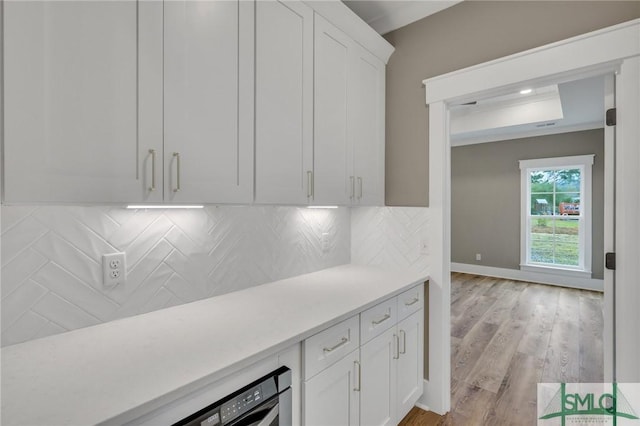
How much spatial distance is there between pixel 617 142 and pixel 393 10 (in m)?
1.50

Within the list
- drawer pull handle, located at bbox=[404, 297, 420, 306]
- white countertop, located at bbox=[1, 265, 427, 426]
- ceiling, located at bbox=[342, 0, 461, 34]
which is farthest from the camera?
ceiling, located at bbox=[342, 0, 461, 34]

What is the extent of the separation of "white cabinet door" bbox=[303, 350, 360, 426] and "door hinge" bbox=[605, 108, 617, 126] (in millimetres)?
1647

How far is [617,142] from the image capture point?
59.9 inches

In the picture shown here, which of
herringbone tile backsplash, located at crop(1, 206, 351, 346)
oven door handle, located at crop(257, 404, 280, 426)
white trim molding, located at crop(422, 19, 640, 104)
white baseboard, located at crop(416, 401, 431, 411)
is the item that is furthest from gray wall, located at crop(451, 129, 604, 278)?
oven door handle, located at crop(257, 404, 280, 426)

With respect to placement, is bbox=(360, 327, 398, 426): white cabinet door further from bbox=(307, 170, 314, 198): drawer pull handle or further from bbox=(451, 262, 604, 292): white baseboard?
bbox=(451, 262, 604, 292): white baseboard

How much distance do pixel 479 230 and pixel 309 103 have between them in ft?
18.6

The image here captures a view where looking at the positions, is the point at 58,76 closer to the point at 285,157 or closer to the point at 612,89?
the point at 285,157

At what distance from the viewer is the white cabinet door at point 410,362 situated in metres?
1.84

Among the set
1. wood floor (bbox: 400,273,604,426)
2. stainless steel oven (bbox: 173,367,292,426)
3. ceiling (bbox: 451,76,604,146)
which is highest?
ceiling (bbox: 451,76,604,146)

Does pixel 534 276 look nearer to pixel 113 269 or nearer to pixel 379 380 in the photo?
pixel 379 380

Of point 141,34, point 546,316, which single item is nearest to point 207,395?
point 141,34

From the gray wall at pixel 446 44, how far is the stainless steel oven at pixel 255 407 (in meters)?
1.48

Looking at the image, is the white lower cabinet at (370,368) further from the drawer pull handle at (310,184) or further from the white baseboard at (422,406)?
the drawer pull handle at (310,184)

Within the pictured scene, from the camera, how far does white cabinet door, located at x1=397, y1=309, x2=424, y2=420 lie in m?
1.84
